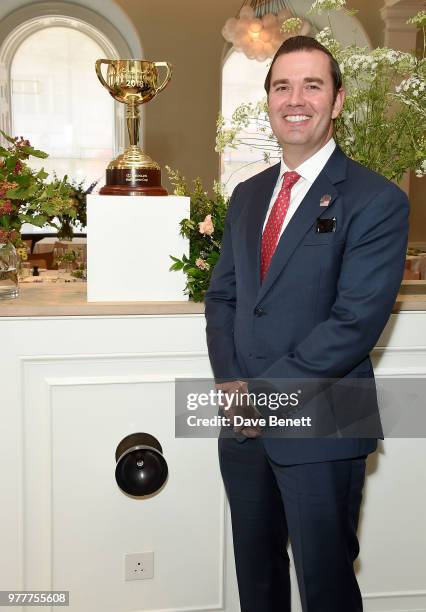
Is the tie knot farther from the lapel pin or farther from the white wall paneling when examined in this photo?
the white wall paneling

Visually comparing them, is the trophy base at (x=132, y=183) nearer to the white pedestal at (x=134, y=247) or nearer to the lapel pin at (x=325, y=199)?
the white pedestal at (x=134, y=247)

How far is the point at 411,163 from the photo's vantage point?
2516 mm

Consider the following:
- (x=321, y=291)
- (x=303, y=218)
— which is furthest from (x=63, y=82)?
(x=321, y=291)

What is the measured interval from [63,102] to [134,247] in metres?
8.00

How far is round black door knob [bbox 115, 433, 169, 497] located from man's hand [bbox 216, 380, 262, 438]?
37cm

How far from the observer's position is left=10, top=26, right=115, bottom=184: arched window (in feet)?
31.6

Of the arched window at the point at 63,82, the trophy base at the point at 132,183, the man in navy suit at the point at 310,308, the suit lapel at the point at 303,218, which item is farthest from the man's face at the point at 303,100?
the arched window at the point at 63,82

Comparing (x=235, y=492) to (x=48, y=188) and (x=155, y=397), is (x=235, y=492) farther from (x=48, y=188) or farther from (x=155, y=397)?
(x=48, y=188)

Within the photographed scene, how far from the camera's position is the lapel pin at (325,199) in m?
1.97

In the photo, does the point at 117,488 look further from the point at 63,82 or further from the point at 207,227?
A: the point at 63,82

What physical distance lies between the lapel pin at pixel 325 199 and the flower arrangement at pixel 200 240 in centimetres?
53

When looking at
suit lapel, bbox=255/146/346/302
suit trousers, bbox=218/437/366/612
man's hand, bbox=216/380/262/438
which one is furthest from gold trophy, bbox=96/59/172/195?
suit trousers, bbox=218/437/366/612

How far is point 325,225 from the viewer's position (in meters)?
1.95

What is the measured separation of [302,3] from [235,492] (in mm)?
8220
